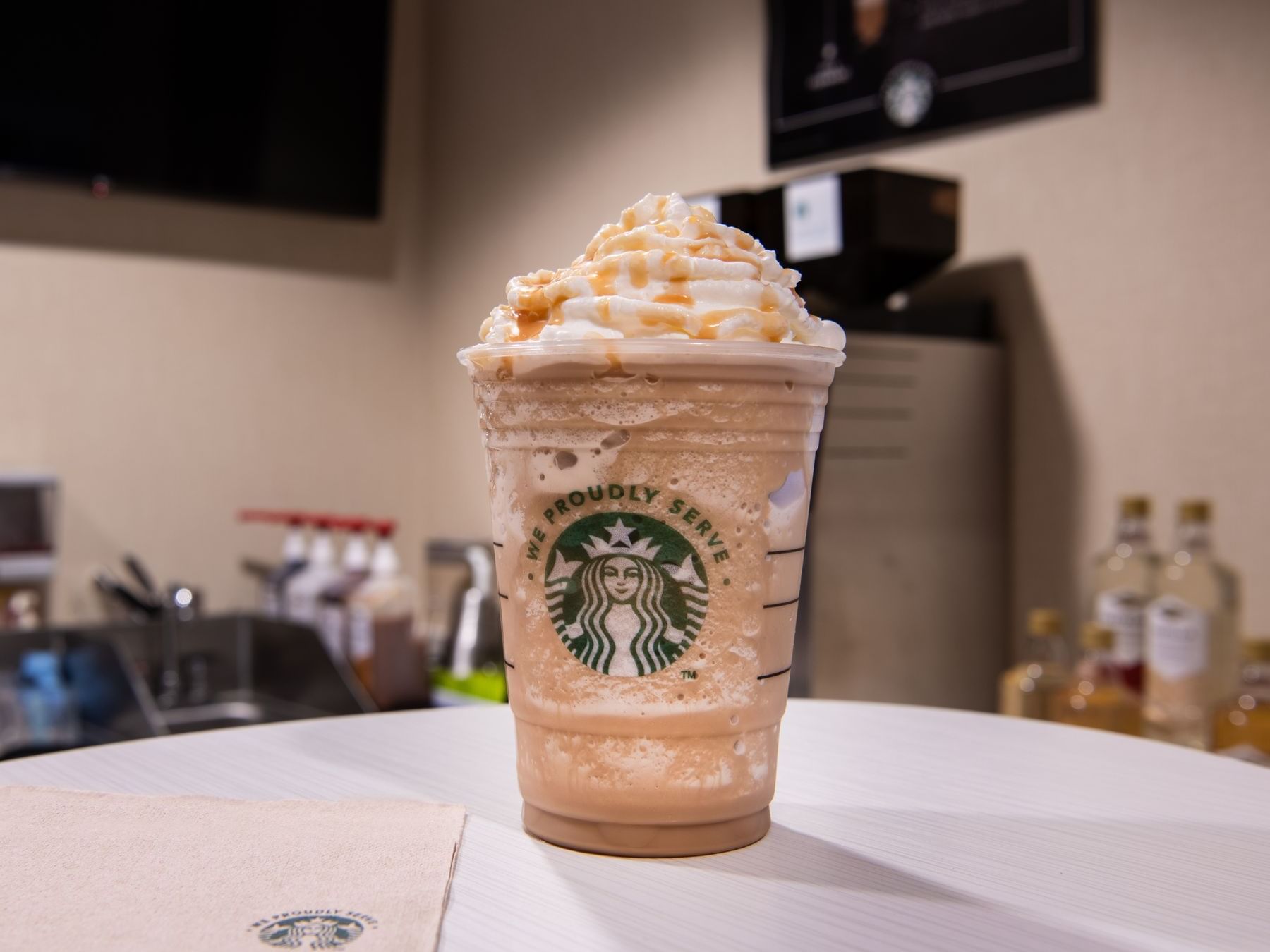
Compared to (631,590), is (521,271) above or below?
above

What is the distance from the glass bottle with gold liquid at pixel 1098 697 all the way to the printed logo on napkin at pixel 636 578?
1.22 m

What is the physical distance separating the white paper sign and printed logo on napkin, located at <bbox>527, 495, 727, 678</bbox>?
1389 mm

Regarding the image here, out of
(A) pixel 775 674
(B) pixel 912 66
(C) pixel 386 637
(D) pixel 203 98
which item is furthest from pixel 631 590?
(D) pixel 203 98

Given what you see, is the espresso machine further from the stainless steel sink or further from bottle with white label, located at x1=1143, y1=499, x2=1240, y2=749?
the stainless steel sink

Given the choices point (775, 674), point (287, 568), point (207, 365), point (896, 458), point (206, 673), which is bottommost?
point (206, 673)

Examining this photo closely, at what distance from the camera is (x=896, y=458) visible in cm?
195

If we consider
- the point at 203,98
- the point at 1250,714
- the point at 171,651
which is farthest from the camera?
the point at 203,98

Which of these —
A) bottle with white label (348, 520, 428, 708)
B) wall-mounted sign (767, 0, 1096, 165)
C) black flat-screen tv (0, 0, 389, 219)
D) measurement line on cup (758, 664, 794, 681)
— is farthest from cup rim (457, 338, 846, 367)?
black flat-screen tv (0, 0, 389, 219)

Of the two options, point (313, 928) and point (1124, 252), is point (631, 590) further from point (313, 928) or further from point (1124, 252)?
point (1124, 252)

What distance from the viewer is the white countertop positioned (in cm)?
54

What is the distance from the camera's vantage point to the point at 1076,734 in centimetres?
92

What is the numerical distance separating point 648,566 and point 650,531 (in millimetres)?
18

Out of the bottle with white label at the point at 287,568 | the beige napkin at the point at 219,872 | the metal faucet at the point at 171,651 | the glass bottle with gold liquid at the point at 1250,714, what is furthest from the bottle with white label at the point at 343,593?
the beige napkin at the point at 219,872

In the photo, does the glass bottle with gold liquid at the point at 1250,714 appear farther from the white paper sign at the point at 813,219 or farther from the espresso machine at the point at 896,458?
the white paper sign at the point at 813,219
